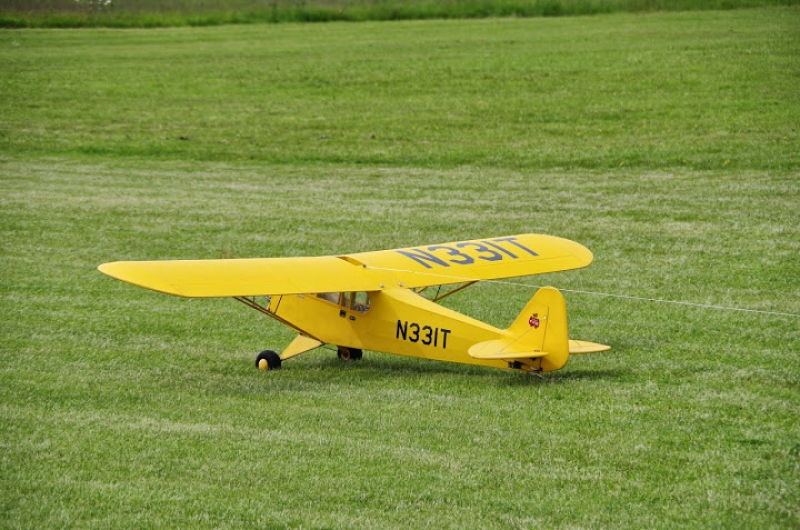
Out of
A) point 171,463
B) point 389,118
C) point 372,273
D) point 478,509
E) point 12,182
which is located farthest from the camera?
point 389,118

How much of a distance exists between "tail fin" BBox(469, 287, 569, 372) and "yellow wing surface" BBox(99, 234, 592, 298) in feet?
5.23

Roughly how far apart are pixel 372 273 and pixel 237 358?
6.72ft

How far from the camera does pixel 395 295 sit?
40.1 feet

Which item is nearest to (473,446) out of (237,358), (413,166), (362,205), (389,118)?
(237,358)

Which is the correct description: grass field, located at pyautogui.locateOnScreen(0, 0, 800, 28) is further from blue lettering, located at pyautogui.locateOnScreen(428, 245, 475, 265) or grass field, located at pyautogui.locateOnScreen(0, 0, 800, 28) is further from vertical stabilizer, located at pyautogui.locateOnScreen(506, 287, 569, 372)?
vertical stabilizer, located at pyautogui.locateOnScreen(506, 287, 569, 372)

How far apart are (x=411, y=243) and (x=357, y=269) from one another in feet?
21.8

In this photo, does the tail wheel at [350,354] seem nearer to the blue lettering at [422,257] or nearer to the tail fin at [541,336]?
the blue lettering at [422,257]

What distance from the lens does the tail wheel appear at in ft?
42.4

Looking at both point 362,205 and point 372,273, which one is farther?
point 362,205

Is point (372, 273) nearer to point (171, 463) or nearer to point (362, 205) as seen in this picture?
point (171, 463)

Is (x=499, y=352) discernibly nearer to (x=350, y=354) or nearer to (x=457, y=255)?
(x=457, y=255)

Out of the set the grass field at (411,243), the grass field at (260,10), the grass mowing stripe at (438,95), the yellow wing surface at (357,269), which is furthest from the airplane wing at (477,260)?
the grass field at (260,10)

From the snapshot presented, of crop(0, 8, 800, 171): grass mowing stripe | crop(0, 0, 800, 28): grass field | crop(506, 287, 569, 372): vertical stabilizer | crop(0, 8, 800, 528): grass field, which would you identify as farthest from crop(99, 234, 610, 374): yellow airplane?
crop(0, 0, 800, 28): grass field

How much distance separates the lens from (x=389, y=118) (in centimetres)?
3172
